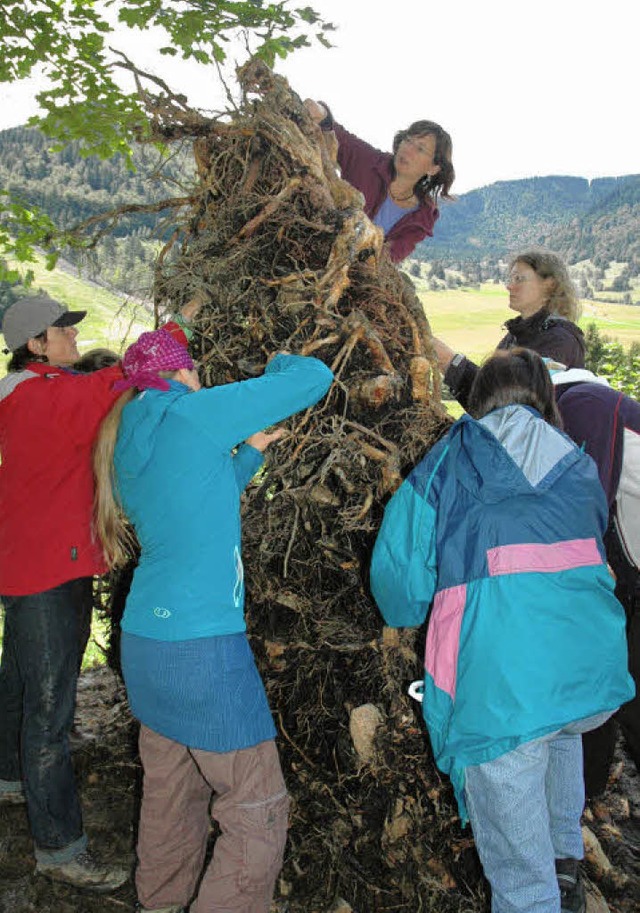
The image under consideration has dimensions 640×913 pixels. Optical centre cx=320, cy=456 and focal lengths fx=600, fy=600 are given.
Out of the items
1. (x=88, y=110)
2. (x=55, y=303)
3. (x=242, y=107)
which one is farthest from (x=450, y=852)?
(x=88, y=110)

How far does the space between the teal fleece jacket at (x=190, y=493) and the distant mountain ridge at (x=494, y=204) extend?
154ft

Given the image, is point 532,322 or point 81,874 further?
point 532,322

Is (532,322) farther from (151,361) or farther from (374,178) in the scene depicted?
(151,361)

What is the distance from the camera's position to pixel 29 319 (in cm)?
238

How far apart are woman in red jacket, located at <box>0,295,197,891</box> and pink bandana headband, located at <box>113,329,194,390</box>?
36cm

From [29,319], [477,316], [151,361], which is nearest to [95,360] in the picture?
[29,319]

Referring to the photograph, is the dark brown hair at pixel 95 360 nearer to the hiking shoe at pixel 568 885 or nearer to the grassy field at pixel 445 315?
the grassy field at pixel 445 315

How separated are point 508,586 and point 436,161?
2.25 meters

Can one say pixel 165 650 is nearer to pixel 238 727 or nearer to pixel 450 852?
pixel 238 727

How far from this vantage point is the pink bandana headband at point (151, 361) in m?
1.83

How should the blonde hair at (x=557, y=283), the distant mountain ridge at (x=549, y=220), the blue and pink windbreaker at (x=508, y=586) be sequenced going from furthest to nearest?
the distant mountain ridge at (x=549, y=220) < the blonde hair at (x=557, y=283) < the blue and pink windbreaker at (x=508, y=586)

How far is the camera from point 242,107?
2627 mm

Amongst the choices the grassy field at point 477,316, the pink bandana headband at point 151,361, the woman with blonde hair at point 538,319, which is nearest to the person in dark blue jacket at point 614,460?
the woman with blonde hair at point 538,319

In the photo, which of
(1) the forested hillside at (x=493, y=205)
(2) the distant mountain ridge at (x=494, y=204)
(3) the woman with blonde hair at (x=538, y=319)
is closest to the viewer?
(3) the woman with blonde hair at (x=538, y=319)
